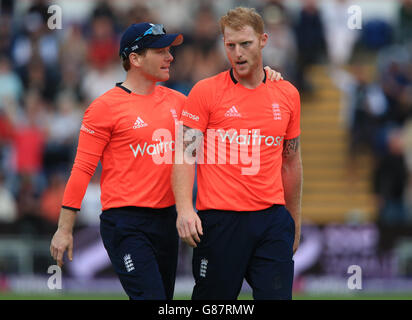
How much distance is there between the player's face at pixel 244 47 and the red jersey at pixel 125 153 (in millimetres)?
785

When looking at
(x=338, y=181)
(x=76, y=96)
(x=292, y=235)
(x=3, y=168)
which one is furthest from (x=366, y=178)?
(x=292, y=235)

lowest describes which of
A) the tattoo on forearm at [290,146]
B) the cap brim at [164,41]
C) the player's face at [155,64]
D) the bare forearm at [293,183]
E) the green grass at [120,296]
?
the green grass at [120,296]

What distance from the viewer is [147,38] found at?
20.5ft

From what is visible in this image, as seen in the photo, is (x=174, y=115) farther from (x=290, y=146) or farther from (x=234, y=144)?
(x=290, y=146)

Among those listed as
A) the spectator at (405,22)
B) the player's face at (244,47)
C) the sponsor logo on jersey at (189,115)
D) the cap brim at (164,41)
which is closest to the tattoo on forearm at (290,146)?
the player's face at (244,47)

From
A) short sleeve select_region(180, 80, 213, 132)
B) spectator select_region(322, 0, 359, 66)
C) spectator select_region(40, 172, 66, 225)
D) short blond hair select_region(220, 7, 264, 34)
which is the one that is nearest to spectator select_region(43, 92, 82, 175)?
spectator select_region(40, 172, 66, 225)

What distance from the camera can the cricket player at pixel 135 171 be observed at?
5.98m

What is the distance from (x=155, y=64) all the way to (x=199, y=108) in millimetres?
706

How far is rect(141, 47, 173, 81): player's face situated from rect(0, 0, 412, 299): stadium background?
6112mm

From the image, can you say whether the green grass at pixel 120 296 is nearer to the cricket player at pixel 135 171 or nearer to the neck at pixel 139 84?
the cricket player at pixel 135 171

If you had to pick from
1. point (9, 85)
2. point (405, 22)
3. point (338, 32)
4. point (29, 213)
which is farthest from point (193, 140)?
point (405, 22)

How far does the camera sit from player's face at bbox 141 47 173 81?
20.6 ft

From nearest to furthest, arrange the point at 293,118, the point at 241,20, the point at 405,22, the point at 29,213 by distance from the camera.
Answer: the point at 241,20
the point at 293,118
the point at 29,213
the point at 405,22
